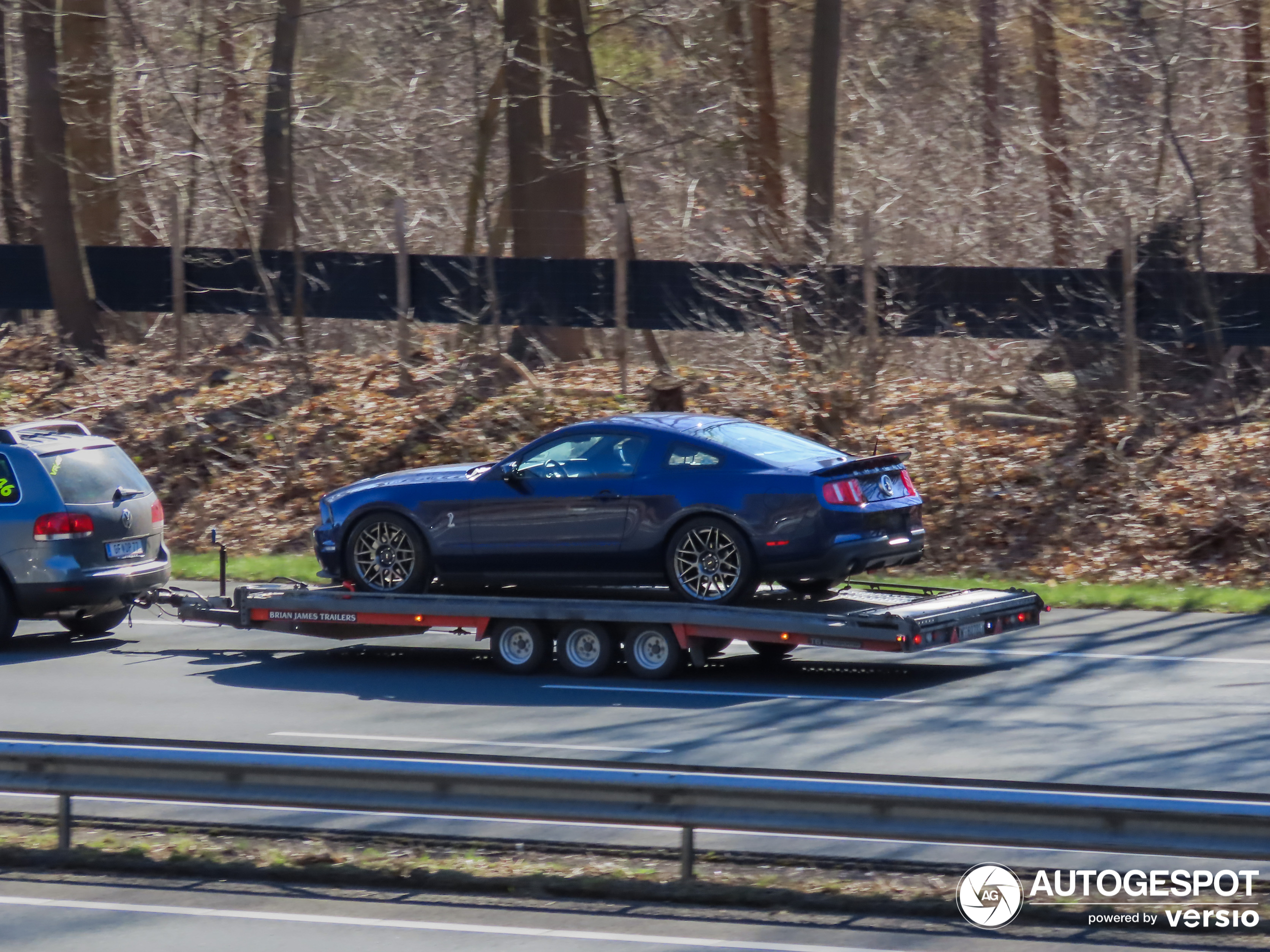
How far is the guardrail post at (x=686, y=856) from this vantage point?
6.95m

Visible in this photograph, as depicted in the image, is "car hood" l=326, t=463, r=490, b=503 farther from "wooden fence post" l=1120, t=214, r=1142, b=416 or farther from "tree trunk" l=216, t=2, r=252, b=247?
"tree trunk" l=216, t=2, r=252, b=247

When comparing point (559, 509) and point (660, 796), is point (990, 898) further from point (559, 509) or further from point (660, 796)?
point (559, 509)

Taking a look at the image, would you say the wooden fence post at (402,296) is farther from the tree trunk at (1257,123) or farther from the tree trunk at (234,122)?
the tree trunk at (1257,123)

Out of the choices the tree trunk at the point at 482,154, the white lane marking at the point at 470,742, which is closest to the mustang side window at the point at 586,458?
the white lane marking at the point at 470,742

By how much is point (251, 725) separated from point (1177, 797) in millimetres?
6418

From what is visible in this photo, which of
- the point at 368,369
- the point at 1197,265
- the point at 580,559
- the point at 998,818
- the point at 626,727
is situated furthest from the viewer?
the point at 368,369

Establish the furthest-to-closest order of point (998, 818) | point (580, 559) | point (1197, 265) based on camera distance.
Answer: point (1197, 265), point (580, 559), point (998, 818)

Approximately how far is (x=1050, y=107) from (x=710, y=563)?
18.8 m

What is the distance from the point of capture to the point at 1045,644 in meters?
13.7

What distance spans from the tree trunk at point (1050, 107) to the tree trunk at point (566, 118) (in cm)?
692

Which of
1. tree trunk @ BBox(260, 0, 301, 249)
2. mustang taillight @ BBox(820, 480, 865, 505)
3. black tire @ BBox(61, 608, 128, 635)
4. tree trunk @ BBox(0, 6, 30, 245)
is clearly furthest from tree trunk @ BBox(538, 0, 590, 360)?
mustang taillight @ BBox(820, 480, 865, 505)

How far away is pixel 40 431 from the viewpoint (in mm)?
14180

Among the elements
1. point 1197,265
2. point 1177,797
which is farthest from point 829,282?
point 1177,797

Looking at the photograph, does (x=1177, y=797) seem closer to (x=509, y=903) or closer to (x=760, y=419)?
(x=509, y=903)
